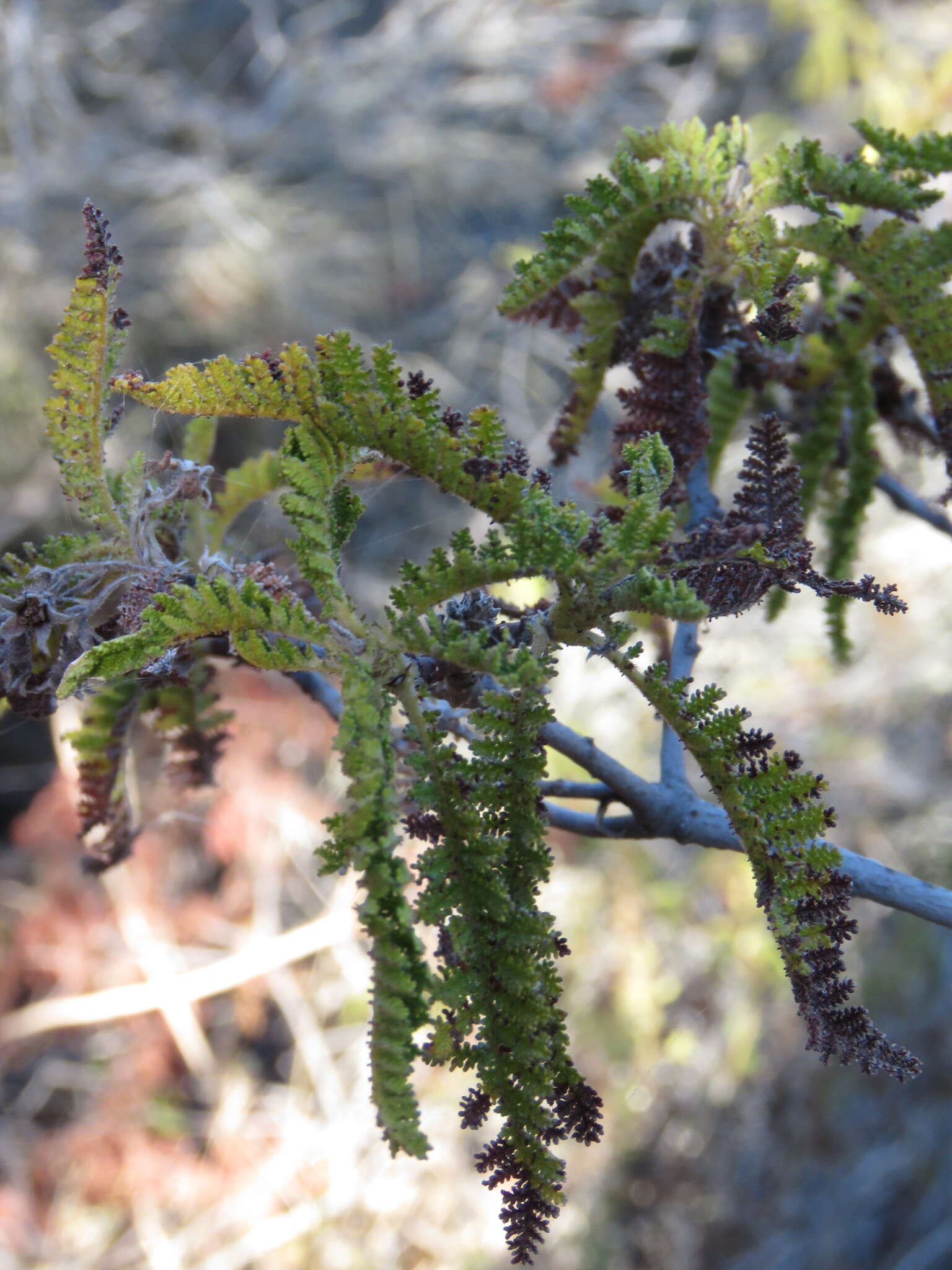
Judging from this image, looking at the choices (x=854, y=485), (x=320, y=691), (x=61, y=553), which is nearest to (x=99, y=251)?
(x=61, y=553)

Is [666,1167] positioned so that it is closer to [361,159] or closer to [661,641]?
[661,641]

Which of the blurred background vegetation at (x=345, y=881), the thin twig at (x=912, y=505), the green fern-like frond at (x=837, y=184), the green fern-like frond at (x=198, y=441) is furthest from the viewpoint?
the blurred background vegetation at (x=345, y=881)

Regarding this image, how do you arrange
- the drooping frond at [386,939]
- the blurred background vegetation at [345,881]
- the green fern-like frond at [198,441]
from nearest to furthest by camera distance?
1. the drooping frond at [386,939]
2. the green fern-like frond at [198,441]
3. the blurred background vegetation at [345,881]

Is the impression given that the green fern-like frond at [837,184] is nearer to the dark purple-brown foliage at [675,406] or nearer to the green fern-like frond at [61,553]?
the dark purple-brown foliage at [675,406]

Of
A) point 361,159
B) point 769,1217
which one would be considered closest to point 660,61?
point 361,159

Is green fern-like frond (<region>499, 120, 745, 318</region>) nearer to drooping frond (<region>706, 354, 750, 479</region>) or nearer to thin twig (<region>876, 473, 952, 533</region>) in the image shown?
drooping frond (<region>706, 354, 750, 479</region>)

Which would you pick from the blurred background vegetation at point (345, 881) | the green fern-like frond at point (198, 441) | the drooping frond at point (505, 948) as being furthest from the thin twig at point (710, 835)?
the blurred background vegetation at point (345, 881)
